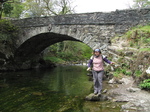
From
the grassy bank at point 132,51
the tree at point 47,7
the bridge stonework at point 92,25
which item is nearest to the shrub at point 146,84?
the grassy bank at point 132,51

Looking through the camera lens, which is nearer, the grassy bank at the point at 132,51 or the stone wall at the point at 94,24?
the grassy bank at the point at 132,51

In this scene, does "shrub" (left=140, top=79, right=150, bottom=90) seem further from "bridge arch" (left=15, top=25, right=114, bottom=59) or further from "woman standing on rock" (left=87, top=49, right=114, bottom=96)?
"bridge arch" (left=15, top=25, right=114, bottom=59)

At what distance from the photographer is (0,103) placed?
5359 mm

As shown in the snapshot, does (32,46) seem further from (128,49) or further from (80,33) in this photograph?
(128,49)

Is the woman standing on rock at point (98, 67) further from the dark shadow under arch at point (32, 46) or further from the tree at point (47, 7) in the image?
the tree at point (47, 7)

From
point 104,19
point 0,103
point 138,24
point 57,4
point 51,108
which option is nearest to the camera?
point 51,108

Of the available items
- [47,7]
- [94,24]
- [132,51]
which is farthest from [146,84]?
[47,7]

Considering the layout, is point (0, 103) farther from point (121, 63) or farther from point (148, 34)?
point (148, 34)

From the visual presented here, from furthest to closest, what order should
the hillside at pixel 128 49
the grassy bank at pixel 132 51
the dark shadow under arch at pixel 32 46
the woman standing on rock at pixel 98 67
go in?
the dark shadow under arch at pixel 32 46 < the hillside at pixel 128 49 < the grassy bank at pixel 132 51 < the woman standing on rock at pixel 98 67

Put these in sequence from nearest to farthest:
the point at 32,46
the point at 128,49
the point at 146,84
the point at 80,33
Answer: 1. the point at 146,84
2. the point at 128,49
3. the point at 80,33
4. the point at 32,46

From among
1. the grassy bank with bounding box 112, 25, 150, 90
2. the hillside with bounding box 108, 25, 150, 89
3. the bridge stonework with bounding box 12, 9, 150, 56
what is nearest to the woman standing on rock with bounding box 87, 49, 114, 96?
the grassy bank with bounding box 112, 25, 150, 90

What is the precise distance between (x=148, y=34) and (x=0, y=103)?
7.84 m

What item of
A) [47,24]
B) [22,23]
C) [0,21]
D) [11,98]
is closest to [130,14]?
[47,24]

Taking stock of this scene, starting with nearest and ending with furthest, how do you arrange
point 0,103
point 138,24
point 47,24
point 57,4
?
point 0,103
point 138,24
point 47,24
point 57,4
